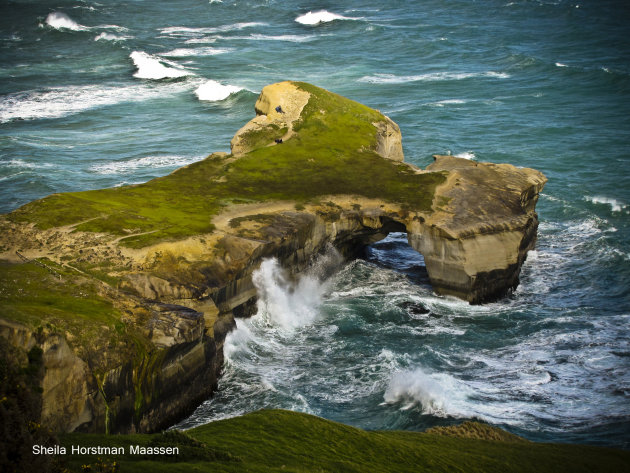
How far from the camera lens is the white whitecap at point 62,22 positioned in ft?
409

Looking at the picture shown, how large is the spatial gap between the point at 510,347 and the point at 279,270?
12.8 meters

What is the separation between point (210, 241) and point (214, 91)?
180 ft

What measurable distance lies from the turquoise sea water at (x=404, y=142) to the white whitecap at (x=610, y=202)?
224mm

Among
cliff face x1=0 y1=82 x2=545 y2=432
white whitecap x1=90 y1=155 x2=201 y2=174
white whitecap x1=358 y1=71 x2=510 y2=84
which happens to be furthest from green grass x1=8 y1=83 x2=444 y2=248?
white whitecap x1=358 y1=71 x2=510 y2=84

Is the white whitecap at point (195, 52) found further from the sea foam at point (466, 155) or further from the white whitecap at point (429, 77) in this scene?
the sea foam at point (466, 155)

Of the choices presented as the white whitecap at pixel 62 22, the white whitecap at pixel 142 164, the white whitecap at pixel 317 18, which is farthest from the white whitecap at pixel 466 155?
the white whitecap at pixel 62 22

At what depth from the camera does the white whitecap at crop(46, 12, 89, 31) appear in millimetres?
124594

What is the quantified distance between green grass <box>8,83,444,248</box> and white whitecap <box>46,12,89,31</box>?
82.4 metres

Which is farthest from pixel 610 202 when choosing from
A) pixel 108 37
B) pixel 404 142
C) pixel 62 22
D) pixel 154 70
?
pixel 62 22

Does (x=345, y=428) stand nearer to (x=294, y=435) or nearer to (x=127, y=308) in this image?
(x=294, y=435)

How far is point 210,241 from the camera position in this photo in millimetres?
37062

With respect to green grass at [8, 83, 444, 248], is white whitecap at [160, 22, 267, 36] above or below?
above

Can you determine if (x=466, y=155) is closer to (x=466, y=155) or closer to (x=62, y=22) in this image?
(x=466, y=155)

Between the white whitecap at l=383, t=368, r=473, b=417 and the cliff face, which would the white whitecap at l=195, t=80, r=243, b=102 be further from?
the white whitecap at l=383, t=368, r=473, b=417
